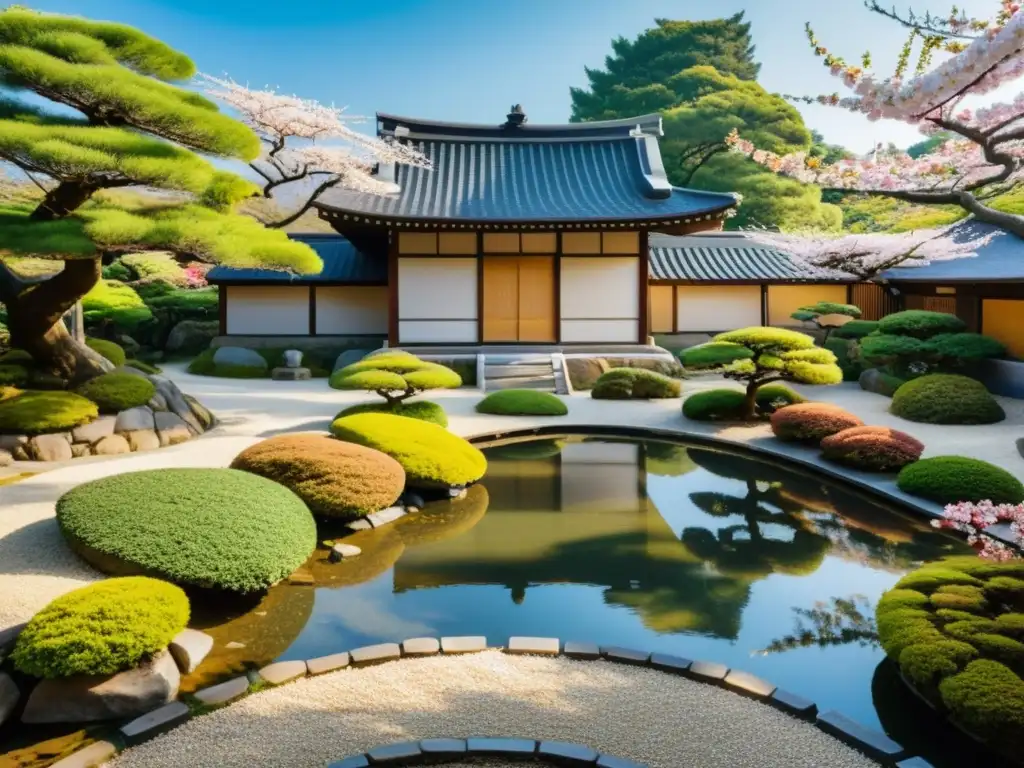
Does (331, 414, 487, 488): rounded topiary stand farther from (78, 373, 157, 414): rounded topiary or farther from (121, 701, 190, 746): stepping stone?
(121, 701, 190, 746): stepping stone

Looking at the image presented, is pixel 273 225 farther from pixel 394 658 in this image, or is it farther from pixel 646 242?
pixel 394 658

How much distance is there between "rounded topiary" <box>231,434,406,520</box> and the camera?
23.6 ft

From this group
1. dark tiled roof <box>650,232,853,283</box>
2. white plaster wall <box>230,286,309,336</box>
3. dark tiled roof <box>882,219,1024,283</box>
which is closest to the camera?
dark tiled roof <box>882,219,1024,283</box>

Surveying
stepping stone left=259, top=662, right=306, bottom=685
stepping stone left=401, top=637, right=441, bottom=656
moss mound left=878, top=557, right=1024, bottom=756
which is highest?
moss mound left=878, top=557, right=1024, bottom=756

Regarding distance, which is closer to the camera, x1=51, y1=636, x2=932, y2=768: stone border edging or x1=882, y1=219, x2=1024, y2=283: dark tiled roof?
x1=51, y1=636, x2=932, y2=768: stone border edging

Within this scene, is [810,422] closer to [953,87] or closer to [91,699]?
[953,87]

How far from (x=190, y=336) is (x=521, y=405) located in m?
12.8

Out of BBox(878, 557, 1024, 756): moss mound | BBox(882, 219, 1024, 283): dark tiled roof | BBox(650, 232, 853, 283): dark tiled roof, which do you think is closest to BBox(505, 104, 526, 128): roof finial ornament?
BBox(650, 232, 853, 283): dark tiled roof

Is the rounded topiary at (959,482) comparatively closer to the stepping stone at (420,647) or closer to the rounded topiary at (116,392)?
the stepping stone at (420,647)

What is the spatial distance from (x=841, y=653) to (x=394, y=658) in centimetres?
268

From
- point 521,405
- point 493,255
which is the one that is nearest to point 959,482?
point 521,405

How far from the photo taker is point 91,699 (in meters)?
4.08

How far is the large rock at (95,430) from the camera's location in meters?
9.60

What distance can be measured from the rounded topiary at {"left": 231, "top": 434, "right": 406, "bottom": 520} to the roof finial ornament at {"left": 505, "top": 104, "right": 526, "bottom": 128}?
52.8 ft
